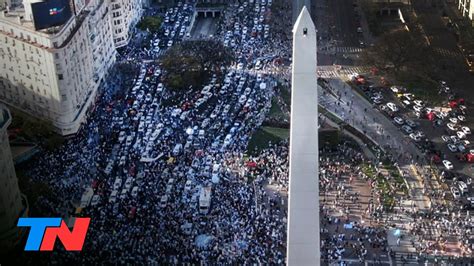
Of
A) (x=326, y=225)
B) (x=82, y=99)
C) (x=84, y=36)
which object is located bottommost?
(x=326, y=225)

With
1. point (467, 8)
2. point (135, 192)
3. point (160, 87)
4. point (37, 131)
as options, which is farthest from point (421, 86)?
point (37, 131)

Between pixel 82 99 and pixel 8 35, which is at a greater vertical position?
pixel 8 35

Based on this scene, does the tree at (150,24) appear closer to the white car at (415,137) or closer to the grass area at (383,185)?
the white car at (415,137)

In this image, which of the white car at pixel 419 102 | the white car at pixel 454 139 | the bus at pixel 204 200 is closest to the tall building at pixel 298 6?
the white car at pixel 419 102

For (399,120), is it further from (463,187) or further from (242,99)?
(242,99)

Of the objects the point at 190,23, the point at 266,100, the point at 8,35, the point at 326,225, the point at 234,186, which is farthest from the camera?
the point at 190,23

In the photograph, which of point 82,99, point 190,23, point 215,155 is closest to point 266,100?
point 215,155

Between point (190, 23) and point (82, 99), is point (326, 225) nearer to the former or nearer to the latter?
point (82, 99)

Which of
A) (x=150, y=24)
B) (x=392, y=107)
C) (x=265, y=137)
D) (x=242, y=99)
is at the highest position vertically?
(x=150, y=24)
